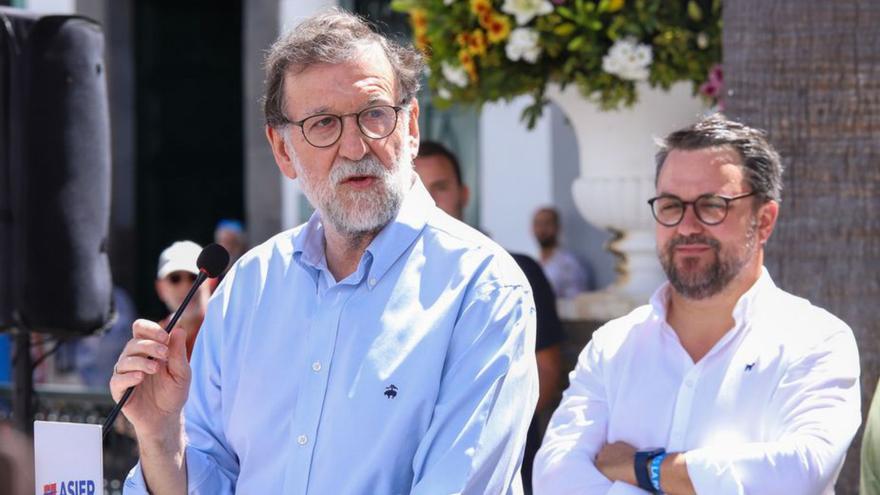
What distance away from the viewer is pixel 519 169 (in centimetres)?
944

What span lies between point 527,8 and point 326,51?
2.61 m

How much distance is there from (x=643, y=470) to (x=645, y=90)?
93.5 inches

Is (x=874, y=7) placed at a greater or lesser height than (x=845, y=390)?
greater

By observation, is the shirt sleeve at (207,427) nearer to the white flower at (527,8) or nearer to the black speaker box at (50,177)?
the black speaker box at (50,177)

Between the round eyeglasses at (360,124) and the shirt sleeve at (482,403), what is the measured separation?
392 mm

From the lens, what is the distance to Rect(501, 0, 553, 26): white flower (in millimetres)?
5352

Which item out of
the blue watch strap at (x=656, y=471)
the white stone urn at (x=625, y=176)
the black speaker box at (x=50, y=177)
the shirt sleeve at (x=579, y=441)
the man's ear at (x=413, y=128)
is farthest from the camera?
the white stone urn at (x=625, y=176)

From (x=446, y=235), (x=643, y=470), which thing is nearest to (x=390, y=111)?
(x=446, y=235)

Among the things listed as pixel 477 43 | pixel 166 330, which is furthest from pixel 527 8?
pixel 166 330

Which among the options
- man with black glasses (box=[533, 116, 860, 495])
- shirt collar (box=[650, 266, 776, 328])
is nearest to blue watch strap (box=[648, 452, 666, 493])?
man with black glasses (box=[533, 116, 860, 495])

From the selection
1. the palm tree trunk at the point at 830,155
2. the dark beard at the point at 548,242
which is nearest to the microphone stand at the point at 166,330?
the palm tree trunk at the point at 830,155

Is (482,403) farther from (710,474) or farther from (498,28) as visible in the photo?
(498,28)

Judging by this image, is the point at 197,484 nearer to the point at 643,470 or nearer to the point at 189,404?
the point at 189,404

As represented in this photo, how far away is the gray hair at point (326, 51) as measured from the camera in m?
2.86
